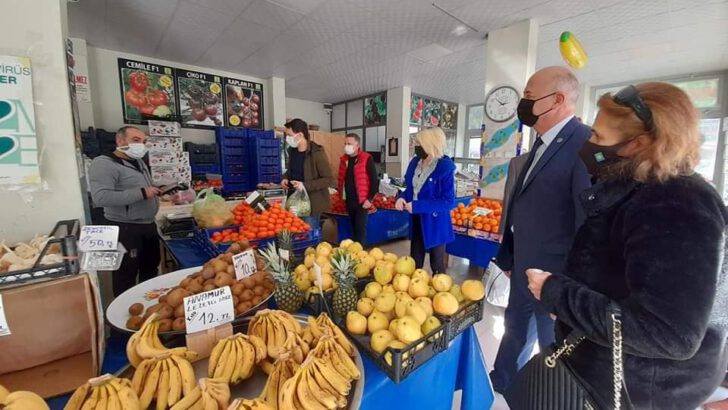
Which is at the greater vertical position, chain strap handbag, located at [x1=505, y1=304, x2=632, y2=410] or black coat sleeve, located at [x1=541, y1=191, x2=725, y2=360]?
black coat sleeve, located at [x1=541, y1=191, x2=725, y2=360]

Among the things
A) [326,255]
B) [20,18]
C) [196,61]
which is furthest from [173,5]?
[326,255]

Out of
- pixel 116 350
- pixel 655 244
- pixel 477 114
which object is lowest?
pixel 116 350

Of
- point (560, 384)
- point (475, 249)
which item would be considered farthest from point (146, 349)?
point (475, 249)

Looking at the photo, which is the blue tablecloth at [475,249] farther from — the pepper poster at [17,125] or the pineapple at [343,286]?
the pepper poster at [17,125]

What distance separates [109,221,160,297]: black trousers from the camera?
2.30 meters

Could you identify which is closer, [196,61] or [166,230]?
[166,230]

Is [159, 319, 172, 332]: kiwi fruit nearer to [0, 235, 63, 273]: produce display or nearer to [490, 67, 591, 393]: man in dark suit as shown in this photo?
[0, 235, 63, 273]: produce display

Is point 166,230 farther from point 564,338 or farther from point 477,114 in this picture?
point 477,114

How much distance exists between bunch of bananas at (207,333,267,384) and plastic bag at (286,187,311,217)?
2149mm

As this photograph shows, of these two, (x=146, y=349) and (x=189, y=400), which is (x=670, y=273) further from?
(x=146, y=349)

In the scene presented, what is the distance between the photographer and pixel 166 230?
247cm

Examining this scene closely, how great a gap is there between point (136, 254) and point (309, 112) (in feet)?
23.8

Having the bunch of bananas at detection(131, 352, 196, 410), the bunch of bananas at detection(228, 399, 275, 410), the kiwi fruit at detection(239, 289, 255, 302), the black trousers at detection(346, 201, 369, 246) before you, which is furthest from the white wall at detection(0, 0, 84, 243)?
the black trousers at detection(346, 201, 369, 246)

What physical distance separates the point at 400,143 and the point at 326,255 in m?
6.66
